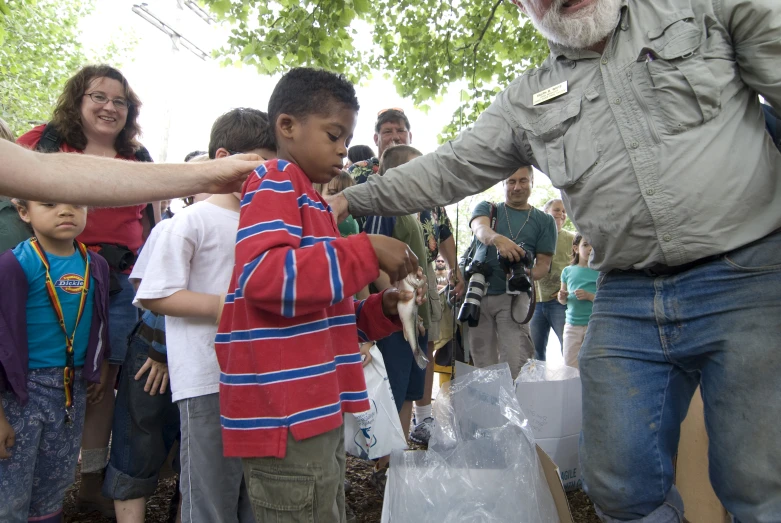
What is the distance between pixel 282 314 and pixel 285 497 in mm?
518

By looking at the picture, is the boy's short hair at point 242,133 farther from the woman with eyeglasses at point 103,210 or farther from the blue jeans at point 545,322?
the blue jeans at point 545,322

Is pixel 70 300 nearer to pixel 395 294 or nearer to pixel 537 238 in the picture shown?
pixel 395 294

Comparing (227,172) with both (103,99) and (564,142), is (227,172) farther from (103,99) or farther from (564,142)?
(103,99)

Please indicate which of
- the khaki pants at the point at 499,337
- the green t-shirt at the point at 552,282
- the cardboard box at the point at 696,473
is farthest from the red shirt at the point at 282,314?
the green t-shirt at the point at 552,282

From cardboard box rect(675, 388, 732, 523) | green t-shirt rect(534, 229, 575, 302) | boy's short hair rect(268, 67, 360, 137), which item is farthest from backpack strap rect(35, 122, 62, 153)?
green t-shirt rect(534, 229, 575, 302)

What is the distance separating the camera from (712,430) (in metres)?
1.68

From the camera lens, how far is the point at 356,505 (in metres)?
3.08

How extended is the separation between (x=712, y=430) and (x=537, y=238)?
3.05 meters

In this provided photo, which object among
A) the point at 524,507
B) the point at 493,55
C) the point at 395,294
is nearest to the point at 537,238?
the point at 493,55

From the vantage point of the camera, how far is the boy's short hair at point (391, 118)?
4.05 m

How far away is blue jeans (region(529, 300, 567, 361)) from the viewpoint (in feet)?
17.9

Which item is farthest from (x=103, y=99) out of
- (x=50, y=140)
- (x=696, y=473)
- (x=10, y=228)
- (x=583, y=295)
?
(x=583, y=295)

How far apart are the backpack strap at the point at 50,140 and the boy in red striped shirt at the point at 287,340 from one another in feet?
6.03

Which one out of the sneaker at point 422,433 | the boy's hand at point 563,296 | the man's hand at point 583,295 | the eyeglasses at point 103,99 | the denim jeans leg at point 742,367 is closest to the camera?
the denim jeans leg at point 742,367
